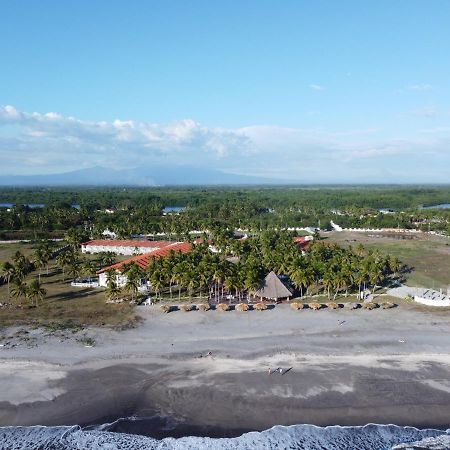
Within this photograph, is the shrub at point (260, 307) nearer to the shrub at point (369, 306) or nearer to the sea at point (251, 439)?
the shrub at point (369, 306)

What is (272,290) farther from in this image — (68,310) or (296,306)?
(68,310)

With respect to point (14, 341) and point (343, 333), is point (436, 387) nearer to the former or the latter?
point (343, 333)

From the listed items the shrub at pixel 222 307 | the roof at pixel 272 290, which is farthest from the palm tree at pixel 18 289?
the roof at pixel 272 290

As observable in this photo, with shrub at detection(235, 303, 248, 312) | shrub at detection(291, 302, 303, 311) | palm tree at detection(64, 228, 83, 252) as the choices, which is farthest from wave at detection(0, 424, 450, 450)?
palm tree at detection(64, 228, 83, 252)

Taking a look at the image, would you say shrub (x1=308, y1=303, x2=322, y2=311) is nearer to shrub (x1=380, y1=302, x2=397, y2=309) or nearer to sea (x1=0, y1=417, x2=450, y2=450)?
shrub (x1=380, y1=302, x2=397, y2=309)

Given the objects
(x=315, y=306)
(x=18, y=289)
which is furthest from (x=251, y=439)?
(x=18, y=289)

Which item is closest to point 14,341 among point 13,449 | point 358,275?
point 13,449
